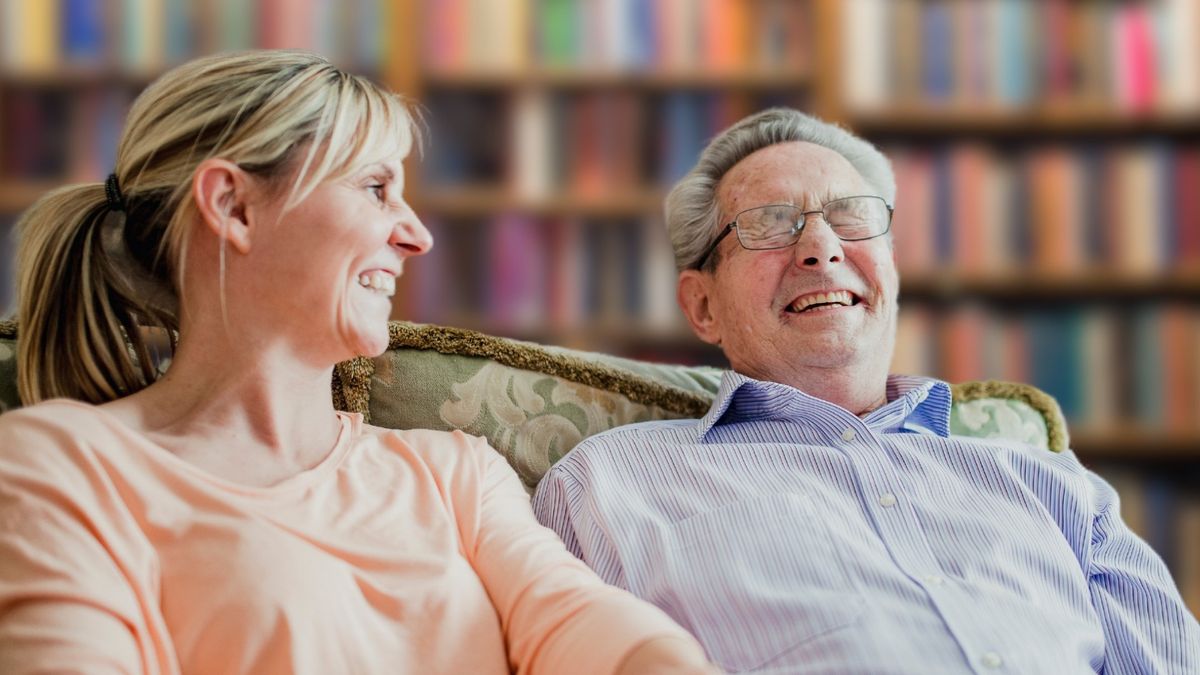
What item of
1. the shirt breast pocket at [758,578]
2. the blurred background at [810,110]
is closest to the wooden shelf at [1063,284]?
the blurred background at [810,110]

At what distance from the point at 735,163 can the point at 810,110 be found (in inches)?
48.9

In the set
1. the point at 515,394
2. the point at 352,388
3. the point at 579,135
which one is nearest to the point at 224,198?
the point at 352,388

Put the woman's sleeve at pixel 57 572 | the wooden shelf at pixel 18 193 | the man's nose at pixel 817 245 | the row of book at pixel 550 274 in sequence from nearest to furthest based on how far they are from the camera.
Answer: the woman's sleeve at pixel 57 572 < the man's nose at pixel 817 245 < the wooden shelf at pixel 18 193 < the row of book at pixel 550 274

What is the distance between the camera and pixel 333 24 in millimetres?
2682

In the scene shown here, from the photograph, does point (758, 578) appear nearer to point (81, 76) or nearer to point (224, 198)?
point (224, 198)

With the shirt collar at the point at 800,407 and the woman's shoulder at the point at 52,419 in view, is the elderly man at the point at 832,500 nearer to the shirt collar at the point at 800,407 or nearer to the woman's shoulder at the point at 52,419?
the shirt collar at the point at 800,407

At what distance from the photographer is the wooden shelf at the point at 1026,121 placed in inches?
104

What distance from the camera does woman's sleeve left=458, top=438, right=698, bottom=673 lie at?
2.93ft

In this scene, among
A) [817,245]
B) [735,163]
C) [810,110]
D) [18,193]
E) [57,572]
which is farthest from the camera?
[810,110]

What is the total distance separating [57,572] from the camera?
81 centimetres

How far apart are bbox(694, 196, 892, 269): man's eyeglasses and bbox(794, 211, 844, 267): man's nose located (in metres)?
0.01

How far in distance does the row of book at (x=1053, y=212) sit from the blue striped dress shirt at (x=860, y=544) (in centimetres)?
140

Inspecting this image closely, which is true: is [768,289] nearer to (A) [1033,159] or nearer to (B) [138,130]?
(B) [138,130]

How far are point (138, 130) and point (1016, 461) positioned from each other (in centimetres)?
98
